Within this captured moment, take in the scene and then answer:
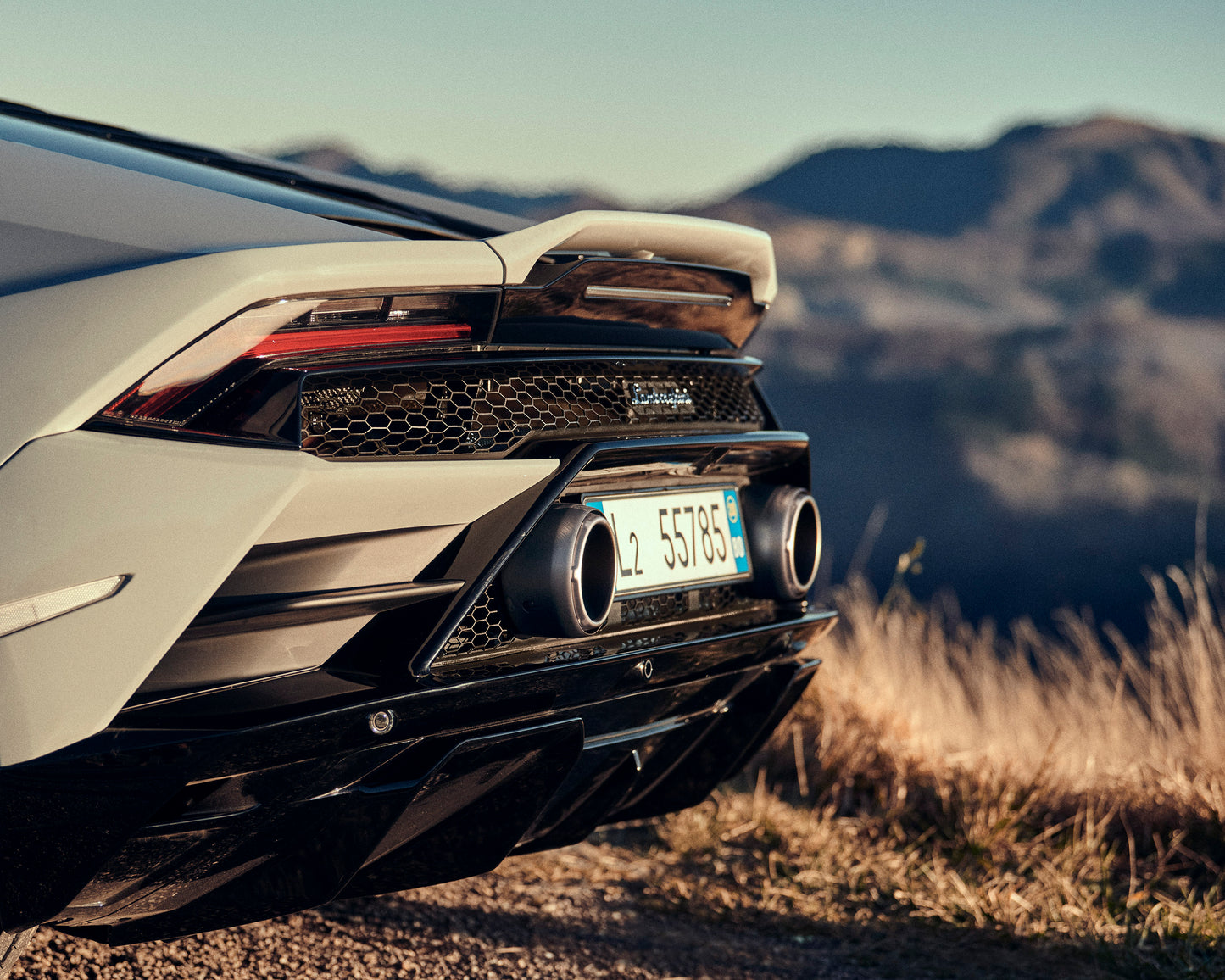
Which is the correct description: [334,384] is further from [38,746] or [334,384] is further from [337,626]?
[38,746]

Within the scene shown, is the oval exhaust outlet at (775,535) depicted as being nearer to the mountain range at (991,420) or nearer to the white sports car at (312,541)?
the white sports car at (312,541)

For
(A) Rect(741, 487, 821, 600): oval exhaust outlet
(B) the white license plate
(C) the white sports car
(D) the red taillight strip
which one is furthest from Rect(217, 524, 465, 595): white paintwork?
(A) Rect(741, 487, 821, 600): oval exhaust outlet

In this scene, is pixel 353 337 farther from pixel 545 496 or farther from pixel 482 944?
pixel 482 944

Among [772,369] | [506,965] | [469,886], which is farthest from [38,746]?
[772,369]

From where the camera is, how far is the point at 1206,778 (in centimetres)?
330

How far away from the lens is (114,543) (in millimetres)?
1380

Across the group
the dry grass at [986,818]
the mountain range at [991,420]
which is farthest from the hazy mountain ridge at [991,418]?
the dry grass at [986,818]

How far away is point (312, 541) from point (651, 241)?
89cm

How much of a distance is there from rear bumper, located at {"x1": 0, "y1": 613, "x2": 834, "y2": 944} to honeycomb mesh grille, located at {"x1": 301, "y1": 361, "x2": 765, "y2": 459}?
36 centimetres

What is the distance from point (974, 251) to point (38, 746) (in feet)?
232

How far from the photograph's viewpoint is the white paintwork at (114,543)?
136 centimetres

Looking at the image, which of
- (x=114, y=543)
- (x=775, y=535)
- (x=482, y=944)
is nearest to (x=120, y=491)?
(x=114, y=543)

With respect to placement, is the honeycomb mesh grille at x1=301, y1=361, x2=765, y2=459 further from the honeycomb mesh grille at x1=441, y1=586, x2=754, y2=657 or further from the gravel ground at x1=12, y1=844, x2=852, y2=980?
the gravel ground at x1=12, y1=844, x2=852, y2=980

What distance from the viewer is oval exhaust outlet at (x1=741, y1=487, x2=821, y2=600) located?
232 centimetres
